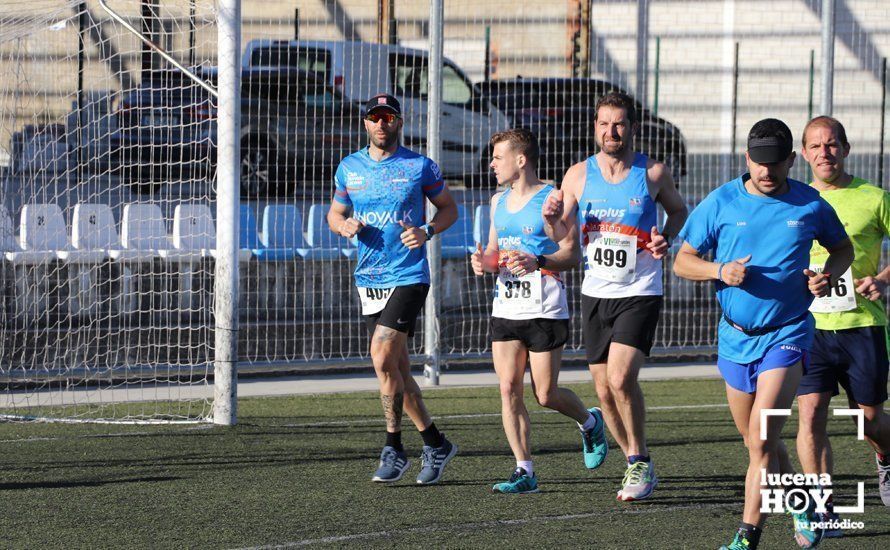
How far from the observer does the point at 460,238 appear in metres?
16.0

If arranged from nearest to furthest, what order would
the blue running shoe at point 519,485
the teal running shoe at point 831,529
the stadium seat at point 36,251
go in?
the teal running shoe at point 831,529 < the blue running shoe at point 519,485 < the stadium seat at point 36,251

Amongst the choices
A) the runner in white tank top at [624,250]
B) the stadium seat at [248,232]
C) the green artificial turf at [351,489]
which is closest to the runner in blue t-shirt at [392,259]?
the green artificial turf at [351,489]

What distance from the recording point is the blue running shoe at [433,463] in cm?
792

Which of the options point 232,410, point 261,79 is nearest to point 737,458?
point 232,410

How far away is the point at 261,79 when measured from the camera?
14492 mm

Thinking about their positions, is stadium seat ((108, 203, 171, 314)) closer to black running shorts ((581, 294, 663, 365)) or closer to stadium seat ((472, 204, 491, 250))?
stadium seat ((472, 204, 491, 250))

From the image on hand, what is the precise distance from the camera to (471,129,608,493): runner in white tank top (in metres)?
7.70

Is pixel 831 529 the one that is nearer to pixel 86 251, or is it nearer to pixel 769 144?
pixel 769 144

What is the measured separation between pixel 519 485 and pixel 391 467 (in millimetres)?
789

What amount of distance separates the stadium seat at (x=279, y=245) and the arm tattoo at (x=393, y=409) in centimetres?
607

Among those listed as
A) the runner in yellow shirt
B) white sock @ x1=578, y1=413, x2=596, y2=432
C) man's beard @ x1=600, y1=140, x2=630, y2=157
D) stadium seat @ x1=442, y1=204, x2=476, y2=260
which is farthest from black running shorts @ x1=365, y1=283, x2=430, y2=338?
stadium seat @ x1=442, y1=204, x2=476, y2=260

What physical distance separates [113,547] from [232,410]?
4046mm

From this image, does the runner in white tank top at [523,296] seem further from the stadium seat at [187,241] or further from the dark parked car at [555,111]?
the dark parked car at [555,111]

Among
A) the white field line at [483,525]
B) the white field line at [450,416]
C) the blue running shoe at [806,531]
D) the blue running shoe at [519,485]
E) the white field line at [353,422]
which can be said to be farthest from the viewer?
the white field line at [450,416]
